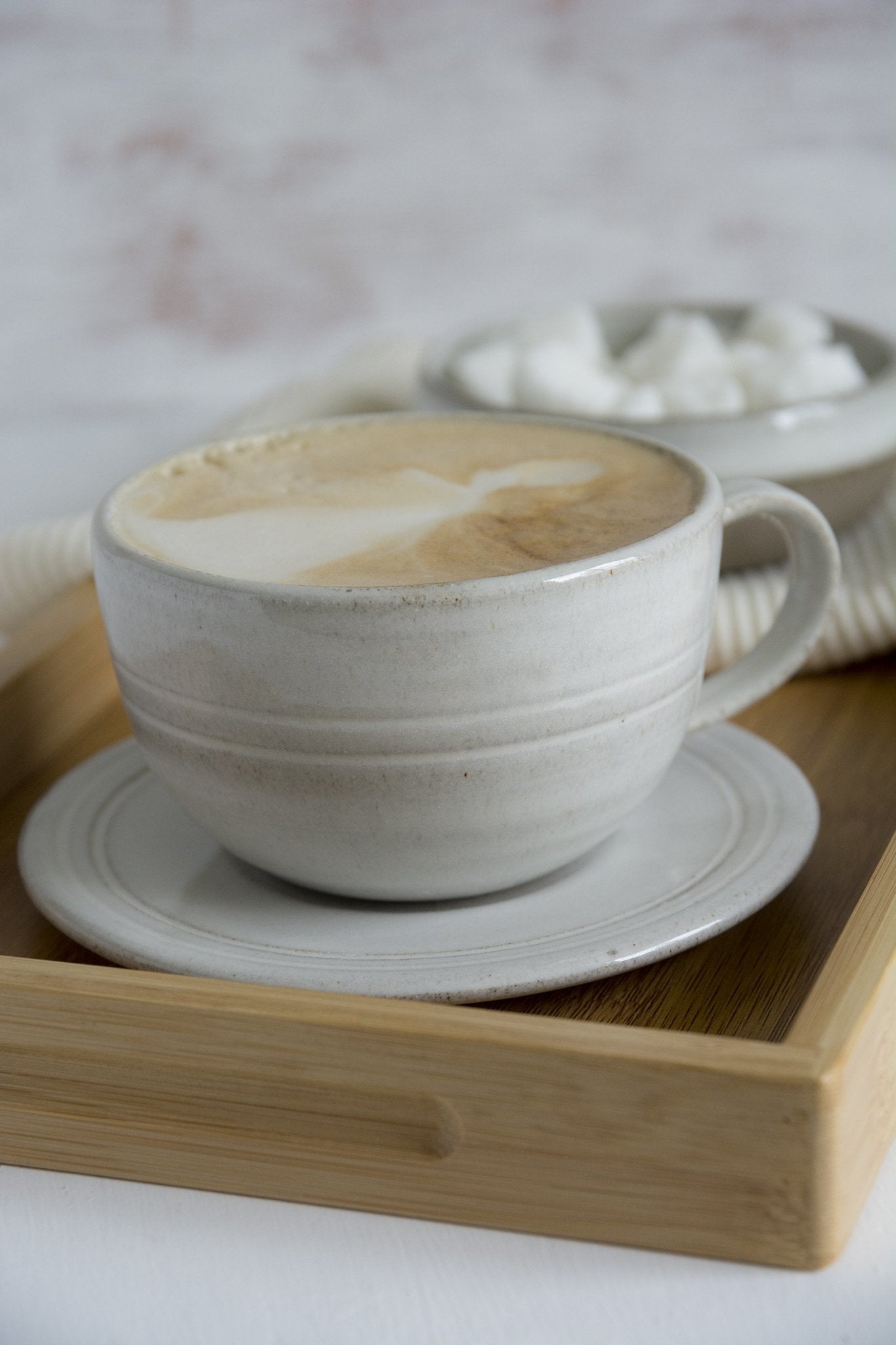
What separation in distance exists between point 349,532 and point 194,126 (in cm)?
127

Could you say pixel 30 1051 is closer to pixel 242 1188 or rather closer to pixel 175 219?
pixel 242 1188

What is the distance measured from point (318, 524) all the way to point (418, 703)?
0.09 meters

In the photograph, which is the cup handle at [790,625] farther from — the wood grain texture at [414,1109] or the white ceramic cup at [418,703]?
the wood grain texture at [414,1109]

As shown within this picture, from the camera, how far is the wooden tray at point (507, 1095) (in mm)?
370

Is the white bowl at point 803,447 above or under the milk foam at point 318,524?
under

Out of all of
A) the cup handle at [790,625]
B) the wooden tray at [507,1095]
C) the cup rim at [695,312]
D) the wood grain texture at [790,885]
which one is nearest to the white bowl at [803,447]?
the cup rim at [695,312]

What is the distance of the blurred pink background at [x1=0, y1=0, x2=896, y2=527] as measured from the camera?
147cm

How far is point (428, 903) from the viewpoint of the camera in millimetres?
487

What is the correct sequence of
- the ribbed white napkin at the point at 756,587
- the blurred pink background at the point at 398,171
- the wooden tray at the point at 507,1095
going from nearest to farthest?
the wooden tray at the point at 507,1095 → the ribbed white napkin at the point at 756,587 → the blurred pink background at the point at 398,171

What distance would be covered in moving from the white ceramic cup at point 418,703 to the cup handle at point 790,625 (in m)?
0.06

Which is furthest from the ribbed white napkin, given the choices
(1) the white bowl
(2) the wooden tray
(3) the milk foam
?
(2) the wooden tray

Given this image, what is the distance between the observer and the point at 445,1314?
0.38 metres

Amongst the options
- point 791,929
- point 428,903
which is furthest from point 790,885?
point 428,903

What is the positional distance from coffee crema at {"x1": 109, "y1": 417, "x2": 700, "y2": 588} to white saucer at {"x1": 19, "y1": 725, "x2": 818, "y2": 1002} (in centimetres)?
11
